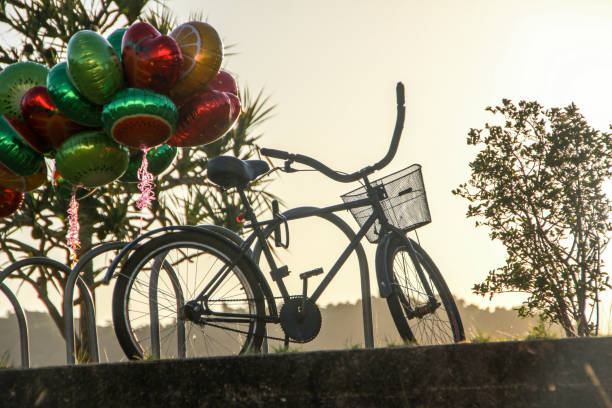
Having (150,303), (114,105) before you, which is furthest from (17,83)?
(150,303)

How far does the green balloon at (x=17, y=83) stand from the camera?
335 centimetres

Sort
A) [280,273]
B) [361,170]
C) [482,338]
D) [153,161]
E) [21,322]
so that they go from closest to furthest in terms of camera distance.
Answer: [482,338]
[280,273]
[153,161]
[361,170]
[21,322]

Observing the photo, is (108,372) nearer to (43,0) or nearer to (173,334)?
(173,334)

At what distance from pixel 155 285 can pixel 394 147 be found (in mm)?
1608

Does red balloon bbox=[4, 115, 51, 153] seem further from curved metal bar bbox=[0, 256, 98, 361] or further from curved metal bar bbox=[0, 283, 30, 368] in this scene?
curved metal bar bbox=[0, 283, 30, 368]

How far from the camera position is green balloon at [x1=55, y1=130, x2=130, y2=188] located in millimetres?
3148

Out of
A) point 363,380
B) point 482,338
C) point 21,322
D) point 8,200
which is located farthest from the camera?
point 21,322

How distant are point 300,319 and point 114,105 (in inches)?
58.4

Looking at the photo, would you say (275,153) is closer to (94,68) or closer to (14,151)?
(94,68)

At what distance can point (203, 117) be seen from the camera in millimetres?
3311

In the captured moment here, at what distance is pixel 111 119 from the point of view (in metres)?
3.03

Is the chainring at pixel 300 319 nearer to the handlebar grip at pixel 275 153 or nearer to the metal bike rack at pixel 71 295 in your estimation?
the handlebar grip at pixel 275 153

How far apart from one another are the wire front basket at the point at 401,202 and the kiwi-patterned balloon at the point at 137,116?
4.09 feet

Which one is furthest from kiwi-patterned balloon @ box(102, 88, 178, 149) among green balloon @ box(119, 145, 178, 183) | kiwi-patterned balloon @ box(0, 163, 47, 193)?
kiwi-patterned balloon @ box(0, 163, 47, 193)
